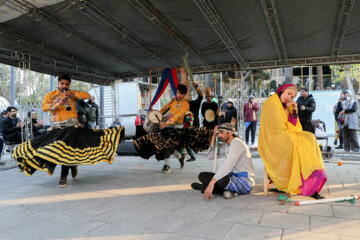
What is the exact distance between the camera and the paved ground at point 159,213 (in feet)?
7.64

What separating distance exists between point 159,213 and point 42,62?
16.8 feet

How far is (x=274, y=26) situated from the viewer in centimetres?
498

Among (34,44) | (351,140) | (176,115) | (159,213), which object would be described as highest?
(34,44)

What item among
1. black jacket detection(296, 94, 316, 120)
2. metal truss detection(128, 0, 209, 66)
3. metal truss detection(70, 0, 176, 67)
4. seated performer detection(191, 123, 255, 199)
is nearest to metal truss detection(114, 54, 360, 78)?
black jacket detection(296, 94, 316, 120)

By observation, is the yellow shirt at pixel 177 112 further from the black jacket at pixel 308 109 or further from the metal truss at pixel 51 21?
the black jacket at pixel 308 109

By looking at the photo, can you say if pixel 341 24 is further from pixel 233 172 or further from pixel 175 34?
pixel 233 172

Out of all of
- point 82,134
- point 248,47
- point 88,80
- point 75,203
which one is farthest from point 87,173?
point 248,47

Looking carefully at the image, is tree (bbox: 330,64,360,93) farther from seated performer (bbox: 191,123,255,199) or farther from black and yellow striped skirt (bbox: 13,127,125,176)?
black and yellow striped skirt (bbox: 13,127,125,176)

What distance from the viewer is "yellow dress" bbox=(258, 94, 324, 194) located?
3.27 metres

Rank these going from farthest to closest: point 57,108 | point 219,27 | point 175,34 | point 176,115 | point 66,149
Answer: point 175,34 < point 176,115 < point 219,27 < point 57,108 < point 66,149

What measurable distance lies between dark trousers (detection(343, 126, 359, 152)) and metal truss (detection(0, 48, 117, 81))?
6.82 meters

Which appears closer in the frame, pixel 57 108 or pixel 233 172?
pixel 233 172

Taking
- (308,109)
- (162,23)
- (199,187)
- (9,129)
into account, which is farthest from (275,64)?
(9,129)

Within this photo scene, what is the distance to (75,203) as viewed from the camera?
3.31m
